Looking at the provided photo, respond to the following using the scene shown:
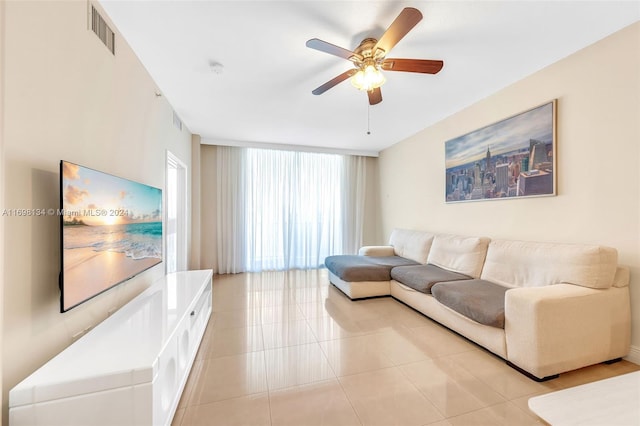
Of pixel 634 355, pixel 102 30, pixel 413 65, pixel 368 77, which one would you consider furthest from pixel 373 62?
pixel 634 355

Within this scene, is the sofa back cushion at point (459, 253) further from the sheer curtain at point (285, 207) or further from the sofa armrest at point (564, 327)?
the sheer curtain at point (285, 207)

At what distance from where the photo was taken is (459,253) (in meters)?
3.03

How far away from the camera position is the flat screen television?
1252 mm

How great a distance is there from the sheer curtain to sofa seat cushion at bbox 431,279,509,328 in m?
2.93

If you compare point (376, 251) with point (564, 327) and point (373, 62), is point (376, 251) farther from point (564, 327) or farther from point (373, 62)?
point (373, 62)

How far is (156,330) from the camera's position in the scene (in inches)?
56.8

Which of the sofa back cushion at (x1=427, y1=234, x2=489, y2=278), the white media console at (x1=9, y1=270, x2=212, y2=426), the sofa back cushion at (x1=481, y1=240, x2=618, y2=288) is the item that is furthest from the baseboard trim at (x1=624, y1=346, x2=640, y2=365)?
the white media console at (x1=9, y1=270, x2=212, y2=426)

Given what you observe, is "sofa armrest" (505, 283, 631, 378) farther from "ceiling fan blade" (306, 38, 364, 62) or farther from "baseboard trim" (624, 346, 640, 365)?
"ceiling fan blade" (306, 38, 364, 62)

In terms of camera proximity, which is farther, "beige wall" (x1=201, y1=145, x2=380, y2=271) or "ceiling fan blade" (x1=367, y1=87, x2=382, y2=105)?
"beige wall" (x1=201, y1=145, x2=380, y2=271)

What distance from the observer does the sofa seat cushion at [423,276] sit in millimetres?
2739

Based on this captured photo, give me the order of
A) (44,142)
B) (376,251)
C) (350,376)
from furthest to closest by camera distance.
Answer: (376,251) < (350,376) < (44,142)

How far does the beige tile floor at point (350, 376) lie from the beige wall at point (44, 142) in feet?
2.80

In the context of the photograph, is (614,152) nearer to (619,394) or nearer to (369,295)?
(619,394)

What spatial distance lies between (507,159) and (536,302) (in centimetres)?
170
